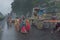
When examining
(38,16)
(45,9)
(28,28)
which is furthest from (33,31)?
(45,9)

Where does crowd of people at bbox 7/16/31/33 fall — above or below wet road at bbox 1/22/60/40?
above

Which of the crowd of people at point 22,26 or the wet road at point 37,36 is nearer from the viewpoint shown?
the wet road at point 37,36

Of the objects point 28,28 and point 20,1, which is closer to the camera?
point 28,28

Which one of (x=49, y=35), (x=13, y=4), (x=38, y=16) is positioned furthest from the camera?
(x=13, y=4)

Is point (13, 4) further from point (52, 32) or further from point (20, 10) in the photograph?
point (52, 32)

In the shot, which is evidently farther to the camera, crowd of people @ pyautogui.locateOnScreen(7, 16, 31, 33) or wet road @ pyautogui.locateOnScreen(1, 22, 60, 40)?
crowd of people @ pyautogui.locateOnScreen(7, 16, 31, 33)

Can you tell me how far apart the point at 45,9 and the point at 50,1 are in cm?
90

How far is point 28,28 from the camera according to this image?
14031 mm

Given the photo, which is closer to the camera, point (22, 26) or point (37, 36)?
point (37, 36)

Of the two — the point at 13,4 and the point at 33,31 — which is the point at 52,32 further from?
the point at 13,4

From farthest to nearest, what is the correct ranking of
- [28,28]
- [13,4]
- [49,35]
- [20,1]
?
[20,1]
[13,4]
[28,28]
[49,35]

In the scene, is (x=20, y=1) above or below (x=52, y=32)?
above

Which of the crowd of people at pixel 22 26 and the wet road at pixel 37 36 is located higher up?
the crowd of people at pixel 22 26

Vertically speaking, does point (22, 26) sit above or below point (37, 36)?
above
